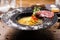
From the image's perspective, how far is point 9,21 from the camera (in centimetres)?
106

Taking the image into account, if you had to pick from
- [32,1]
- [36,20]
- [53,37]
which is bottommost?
[53,37]

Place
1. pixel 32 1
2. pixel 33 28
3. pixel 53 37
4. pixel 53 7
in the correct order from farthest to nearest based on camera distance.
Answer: pixel 32 1
pixel 53 7
pixel 53 37
pixel 33 28

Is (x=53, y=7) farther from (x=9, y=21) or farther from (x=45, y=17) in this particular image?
(x=9, y=21)

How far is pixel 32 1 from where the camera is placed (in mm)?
2213

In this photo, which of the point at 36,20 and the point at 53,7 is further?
the point at 53,7

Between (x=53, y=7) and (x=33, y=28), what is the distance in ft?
1.74

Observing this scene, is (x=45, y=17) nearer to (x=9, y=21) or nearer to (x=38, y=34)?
(x=38, y=34)

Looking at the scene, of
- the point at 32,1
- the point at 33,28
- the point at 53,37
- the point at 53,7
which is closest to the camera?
the point at 33,28

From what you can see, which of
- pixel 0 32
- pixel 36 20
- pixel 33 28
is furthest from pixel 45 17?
pixel 0 32

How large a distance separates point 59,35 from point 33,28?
0.23 m

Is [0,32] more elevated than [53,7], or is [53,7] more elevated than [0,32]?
[53,7]

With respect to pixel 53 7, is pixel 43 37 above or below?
below

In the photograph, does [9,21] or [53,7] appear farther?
[53,7]

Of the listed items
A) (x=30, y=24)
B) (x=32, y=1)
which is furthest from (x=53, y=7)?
(x=32, y=1)
